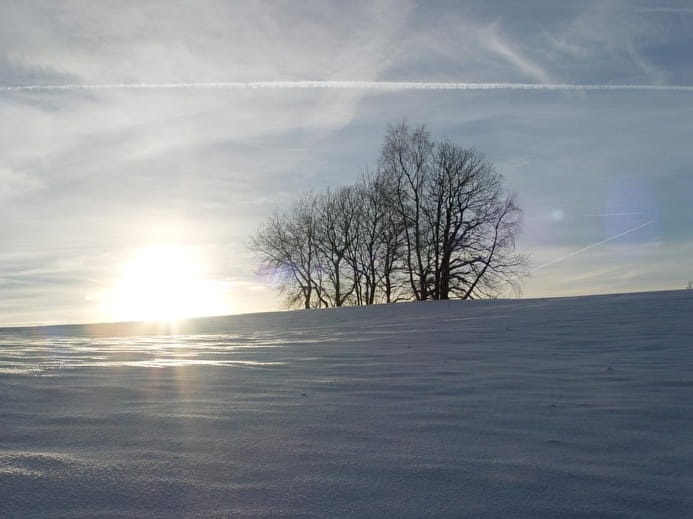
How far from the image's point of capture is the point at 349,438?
2.63 meters

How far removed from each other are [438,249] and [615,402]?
88.6 ft

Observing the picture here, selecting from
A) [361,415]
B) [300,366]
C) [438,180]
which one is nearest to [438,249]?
[438,180]

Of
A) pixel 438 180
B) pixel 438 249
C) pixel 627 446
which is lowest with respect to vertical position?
pixel 627 446

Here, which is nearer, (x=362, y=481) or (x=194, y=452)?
(x=362, y=481)

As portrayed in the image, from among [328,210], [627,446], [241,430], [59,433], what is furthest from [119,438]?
[328,210]

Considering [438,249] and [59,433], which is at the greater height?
[438,249]

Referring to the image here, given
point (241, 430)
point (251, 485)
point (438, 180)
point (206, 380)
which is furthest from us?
point (438, 180)

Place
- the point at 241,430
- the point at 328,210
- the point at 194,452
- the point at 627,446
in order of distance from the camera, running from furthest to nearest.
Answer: the point at 328,210 < the point at 241,430 < the point at 627,446 < the point at 194,452

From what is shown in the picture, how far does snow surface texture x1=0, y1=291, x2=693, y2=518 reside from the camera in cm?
190

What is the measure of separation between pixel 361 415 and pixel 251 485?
1161 mm

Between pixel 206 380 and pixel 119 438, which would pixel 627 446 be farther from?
pixel 206 380

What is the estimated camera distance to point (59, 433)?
2639mm

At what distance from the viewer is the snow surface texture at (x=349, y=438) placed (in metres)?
1.90

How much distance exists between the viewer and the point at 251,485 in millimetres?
2018
